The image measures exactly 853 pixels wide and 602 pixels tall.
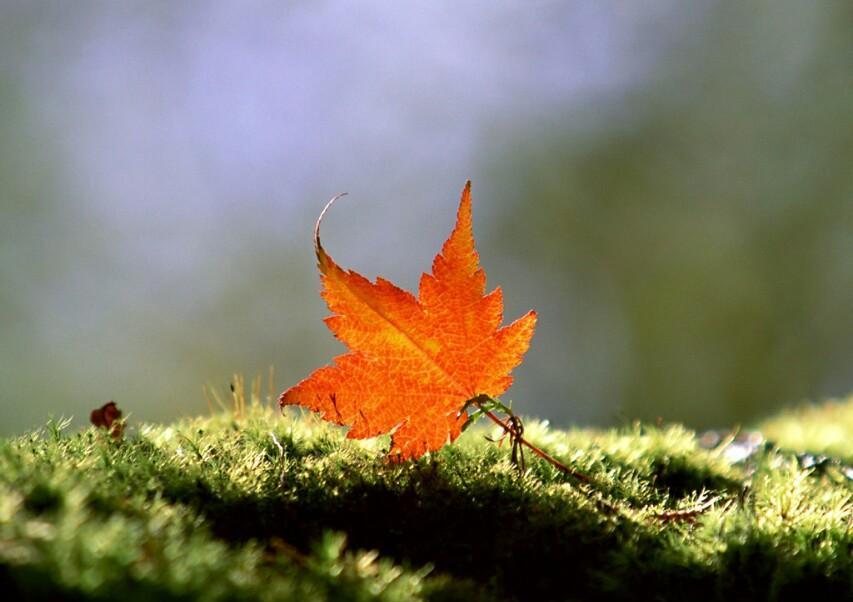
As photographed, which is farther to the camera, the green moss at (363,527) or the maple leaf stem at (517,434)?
the maple leaf stem at (517,434)

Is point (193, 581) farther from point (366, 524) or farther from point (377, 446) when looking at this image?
point (377, 446)

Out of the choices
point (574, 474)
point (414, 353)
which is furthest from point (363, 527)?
point (574, 474)

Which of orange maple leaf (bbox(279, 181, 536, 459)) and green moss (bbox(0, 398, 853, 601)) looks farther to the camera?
orange maple leaf (bbox(279, 181, 536, 459))

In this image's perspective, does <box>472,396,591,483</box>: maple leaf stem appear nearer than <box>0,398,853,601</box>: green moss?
No

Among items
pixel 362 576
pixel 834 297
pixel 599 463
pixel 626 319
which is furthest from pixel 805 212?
pixel 362 576

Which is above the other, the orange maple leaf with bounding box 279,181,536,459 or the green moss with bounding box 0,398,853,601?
the orange maple leaf with bounding box 279,181,536,459

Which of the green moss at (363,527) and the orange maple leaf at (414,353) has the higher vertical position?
the orange maple leaf at (414,353)
